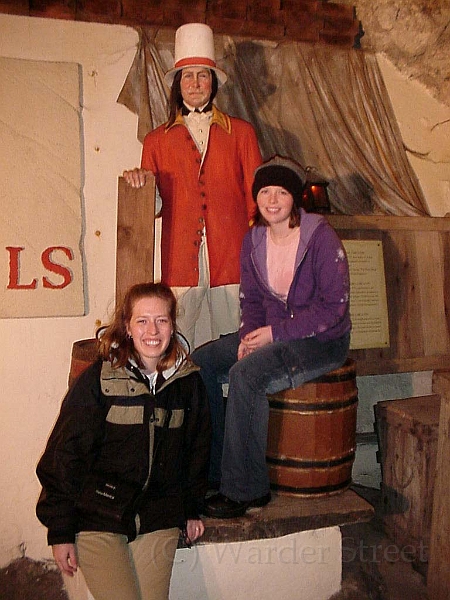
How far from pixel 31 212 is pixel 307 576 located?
2184 millimetres

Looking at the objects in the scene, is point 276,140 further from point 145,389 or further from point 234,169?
point 145,389

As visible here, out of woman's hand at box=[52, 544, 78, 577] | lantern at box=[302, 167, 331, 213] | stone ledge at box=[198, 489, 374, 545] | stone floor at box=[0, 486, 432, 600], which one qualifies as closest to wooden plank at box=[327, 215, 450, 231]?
lantern at box=[302, 167, 331, 213]

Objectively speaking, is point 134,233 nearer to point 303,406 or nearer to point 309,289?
point 309,289

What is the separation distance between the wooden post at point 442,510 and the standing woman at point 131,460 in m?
1.04

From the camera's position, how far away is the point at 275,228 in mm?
2176

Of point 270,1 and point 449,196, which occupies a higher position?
point 270,1

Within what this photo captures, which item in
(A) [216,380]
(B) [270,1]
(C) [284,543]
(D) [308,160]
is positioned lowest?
(C) [284,543]

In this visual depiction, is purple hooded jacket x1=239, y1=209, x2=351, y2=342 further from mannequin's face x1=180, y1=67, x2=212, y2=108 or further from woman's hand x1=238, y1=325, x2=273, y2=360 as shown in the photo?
mannequin's face x1=180, y1=67, x2=212, y2=108

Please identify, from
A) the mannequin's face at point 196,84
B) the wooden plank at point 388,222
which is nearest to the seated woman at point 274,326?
the mannequin's face at point 196,84

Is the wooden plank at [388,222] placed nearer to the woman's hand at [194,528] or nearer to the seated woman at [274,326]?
the seated woman at [274,326]

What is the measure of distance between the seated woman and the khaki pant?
0.29m

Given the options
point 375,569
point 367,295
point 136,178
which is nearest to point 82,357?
point 136,178

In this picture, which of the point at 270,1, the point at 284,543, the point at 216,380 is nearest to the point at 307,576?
the point at 284,543

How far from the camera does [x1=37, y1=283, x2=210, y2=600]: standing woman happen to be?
5.49 feet
